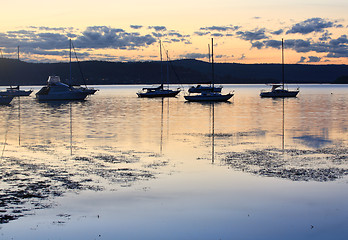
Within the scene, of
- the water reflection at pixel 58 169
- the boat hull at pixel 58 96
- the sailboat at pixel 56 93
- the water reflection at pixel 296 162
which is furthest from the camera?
the boat hull at pixel 58 96

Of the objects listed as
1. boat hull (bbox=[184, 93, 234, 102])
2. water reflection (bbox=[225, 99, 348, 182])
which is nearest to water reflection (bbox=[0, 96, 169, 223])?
water reflection (bbox=[225, 99, 348, 182])

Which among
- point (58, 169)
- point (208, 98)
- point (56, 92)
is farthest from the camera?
point (56, 92)

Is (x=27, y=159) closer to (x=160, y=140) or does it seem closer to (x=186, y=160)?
(x=186, y=160)

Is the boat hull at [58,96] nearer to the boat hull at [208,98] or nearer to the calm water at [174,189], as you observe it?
the boat hull at [208,98]

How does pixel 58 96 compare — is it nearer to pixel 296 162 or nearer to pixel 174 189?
pixel 296 162

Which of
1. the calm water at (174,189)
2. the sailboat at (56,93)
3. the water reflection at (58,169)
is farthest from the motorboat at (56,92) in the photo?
the calm water at (174,189)

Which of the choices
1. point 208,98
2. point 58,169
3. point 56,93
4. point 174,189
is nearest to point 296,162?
point 174,189

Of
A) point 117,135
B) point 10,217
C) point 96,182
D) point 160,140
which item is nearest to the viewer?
point 10,217

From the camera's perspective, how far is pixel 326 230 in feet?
32.4

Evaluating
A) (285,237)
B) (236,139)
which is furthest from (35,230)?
(236,139)

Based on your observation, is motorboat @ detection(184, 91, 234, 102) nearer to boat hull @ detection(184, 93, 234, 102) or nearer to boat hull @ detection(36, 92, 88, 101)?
boat hull @ detection(184, 93, 234, 102)

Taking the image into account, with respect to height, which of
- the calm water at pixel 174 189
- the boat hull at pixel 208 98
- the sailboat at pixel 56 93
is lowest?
the calm water at pixel 174 189

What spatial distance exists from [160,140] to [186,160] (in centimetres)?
684

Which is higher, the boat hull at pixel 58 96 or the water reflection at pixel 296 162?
the boat hull at pixel 58 96
